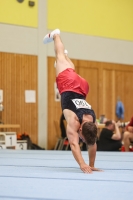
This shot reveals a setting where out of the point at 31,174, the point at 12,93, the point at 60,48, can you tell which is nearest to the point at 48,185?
the point at 31,174

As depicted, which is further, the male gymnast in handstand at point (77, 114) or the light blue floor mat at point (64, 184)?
the male gymnast in handstand at point (77, 114)

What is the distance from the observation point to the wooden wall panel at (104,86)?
1064cm

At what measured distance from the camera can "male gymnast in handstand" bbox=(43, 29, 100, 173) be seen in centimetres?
397

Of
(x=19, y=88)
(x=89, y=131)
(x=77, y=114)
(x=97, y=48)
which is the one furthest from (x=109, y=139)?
(x=89, y=131)

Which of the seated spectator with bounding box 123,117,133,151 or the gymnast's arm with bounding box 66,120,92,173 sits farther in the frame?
the seated spectator with bounding box 123,117,133,151

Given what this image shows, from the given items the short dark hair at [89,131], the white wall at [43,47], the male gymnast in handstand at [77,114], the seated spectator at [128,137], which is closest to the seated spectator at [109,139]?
the seated spectator at [128,137]

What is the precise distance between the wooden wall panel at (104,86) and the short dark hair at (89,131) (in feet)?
21.8

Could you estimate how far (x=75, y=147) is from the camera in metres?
4.05

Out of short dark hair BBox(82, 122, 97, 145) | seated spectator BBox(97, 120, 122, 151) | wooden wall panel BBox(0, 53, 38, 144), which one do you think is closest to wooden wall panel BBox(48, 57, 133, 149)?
wooden wall panel BBox(0, 53, 38, 144)

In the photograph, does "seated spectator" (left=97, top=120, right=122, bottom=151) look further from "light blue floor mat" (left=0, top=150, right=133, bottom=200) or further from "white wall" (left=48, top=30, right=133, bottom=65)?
"light blue floor mat" (left=0, top=150, right=133, bottom=200)

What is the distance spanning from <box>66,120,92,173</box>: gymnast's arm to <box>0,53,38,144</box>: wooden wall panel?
5757 mm

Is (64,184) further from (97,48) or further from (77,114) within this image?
(97,48)

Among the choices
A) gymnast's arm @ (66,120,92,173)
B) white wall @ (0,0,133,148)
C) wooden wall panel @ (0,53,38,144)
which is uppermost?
white wall @ (0,0,133,148)

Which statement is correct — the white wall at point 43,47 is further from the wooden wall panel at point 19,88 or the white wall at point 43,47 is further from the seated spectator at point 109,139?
the seated spectator at point 109,139
